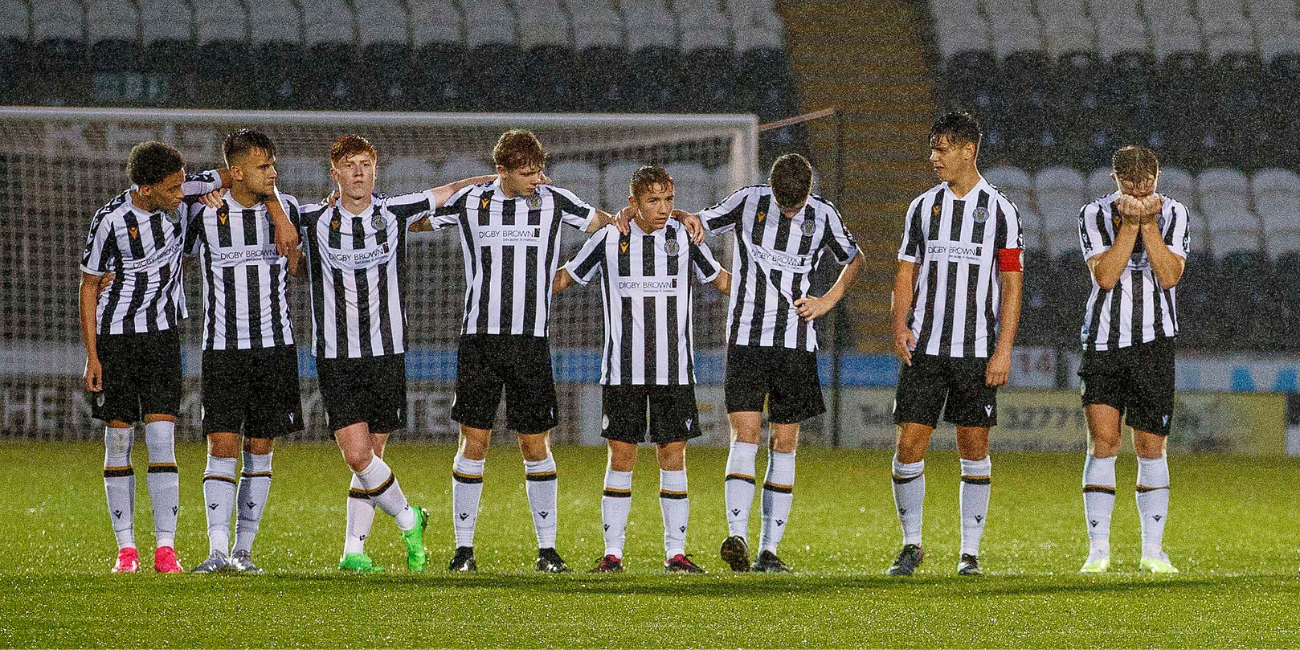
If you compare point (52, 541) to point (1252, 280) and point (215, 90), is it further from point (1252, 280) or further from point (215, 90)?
point (1252, 280)

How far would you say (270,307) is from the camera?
5.29m

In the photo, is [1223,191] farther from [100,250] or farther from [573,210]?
[100,250]

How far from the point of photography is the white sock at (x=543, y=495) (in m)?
5.48

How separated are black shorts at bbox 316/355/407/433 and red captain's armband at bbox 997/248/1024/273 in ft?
7.20

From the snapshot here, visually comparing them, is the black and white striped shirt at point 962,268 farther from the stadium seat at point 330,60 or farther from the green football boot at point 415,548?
the stadium seat at point 330,60

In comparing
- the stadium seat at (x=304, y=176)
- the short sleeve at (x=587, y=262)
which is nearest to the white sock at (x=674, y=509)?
the short sleeve at (x=587, y=262)

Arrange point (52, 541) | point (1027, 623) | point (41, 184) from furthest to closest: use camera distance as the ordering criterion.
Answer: point (41, 184), point (52, 541), point (1027, 623)

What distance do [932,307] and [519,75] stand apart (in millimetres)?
10526

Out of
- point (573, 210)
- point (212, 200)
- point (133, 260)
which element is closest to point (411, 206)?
point (573, 210)

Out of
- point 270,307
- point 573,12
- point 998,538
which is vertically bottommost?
point 998,538

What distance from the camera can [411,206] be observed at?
5.38 metres

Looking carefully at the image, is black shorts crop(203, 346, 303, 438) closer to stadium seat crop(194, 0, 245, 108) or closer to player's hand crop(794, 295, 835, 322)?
player's hand crop(794, 295, 835, 322)

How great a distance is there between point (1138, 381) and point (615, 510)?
202cm

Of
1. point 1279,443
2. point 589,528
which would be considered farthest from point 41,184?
point 1279,443
